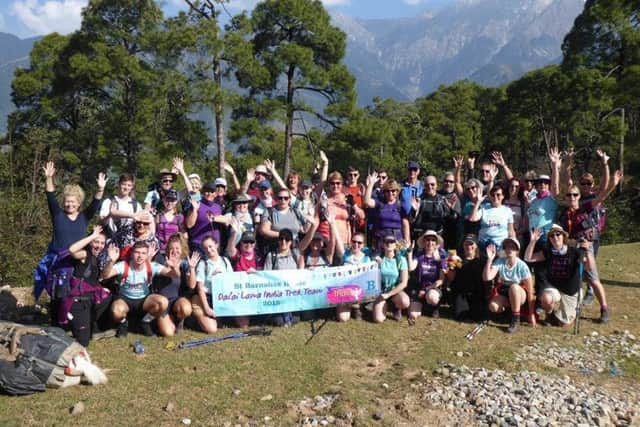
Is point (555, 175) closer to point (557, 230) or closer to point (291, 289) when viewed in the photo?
point (557, 230)

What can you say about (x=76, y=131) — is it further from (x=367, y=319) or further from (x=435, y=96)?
(x=435, y=96)

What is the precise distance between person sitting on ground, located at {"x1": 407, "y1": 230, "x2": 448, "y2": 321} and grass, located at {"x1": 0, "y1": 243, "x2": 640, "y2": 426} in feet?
1.02

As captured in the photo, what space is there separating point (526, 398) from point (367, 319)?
11.3 feet

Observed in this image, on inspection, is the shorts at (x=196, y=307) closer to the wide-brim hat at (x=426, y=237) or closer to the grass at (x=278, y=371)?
the grass at (x=278, y=371)

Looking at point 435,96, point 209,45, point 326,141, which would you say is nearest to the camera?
point 209,45

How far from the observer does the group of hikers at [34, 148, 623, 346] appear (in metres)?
7.80

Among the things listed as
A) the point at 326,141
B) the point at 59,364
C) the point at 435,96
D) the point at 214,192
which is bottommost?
the point at 59,364

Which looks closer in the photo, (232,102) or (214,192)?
(214,192)

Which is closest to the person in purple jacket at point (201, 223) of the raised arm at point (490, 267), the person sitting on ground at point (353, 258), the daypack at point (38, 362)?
the person sitting on ground at point (353, 258)

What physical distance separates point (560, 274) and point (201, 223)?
615 centimetres

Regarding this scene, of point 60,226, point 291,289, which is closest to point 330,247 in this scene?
point 291,289

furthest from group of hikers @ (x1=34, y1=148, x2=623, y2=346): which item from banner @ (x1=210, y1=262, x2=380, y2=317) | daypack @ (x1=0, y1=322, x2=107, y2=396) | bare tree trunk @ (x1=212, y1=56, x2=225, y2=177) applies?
bare tree trunk @ (x1=212, y1=56, x2=225, y2=177)

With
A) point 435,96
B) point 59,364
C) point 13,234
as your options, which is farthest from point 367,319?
point 435,96

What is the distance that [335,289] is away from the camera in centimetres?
895
